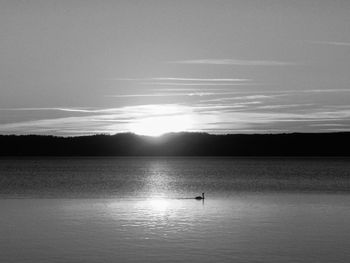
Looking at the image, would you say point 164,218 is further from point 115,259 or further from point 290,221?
point 115,259

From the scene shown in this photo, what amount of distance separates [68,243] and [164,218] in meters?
12.6

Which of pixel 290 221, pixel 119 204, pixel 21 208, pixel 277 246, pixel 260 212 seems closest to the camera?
pixel 277 246

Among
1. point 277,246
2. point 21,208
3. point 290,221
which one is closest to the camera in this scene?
point 277,246

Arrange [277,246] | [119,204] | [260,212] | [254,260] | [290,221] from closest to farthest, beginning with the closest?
[254,260], [277,246], [290,221], [260,212], [119,204]

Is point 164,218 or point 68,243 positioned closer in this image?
point 68,243

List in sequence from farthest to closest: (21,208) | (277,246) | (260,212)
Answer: (21,208)
(260,212)
(277,246)

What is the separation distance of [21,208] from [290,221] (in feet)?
82.0

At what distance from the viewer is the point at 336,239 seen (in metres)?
33.7

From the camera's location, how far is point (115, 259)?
28328 millimetres

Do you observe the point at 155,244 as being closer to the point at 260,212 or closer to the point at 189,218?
the point at 189,218

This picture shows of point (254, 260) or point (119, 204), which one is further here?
point (119, 204)

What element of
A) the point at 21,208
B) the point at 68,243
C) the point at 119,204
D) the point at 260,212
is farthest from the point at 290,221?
the point at 21,208

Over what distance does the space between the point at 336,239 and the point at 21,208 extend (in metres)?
30.3

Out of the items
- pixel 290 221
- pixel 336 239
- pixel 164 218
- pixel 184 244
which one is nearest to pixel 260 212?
pixel 290 221
